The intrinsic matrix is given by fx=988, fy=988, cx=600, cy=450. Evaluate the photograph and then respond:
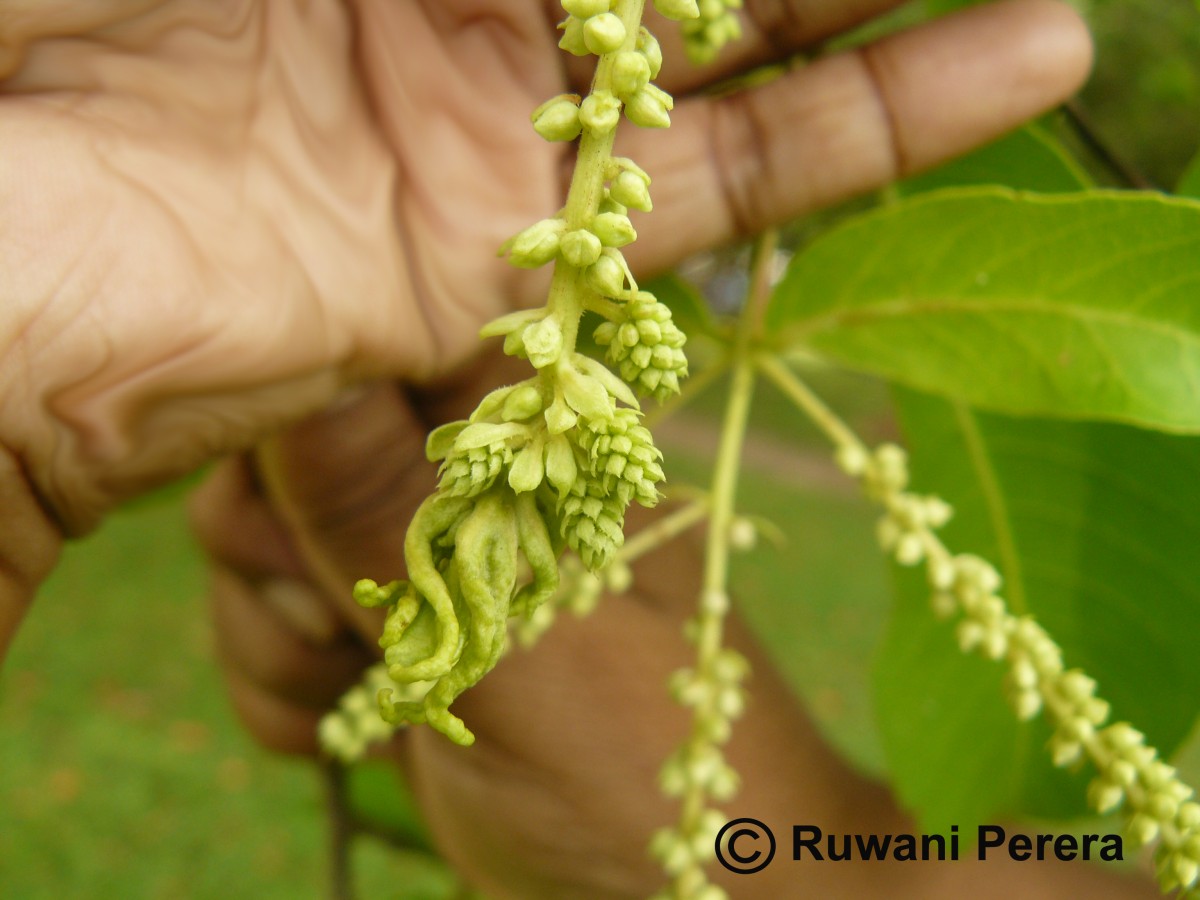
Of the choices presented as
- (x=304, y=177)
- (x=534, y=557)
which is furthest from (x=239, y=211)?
(x=534, y=557)

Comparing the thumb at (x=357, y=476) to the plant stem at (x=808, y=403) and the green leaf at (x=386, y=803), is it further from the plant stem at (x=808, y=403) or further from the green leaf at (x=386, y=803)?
the green leaf at (x=386, y=803)

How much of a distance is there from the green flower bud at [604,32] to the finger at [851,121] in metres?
0.69

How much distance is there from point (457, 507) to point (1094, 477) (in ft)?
3.12

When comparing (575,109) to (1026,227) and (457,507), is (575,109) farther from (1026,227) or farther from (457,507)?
(1026,227)

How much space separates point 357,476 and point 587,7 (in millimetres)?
822

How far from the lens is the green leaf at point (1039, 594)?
3.68ft

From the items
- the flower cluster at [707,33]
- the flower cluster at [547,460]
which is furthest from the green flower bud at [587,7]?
the flower cluster at [707,33]

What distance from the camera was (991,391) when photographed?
0.97 metres

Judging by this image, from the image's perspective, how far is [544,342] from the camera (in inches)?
18.0

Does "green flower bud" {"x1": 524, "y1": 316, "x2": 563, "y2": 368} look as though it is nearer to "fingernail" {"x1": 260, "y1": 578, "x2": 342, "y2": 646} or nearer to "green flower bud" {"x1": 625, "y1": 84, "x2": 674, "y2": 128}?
"green flower bud" {"x1": 625, "y1": 84, "x2": 674, "y2": 128}

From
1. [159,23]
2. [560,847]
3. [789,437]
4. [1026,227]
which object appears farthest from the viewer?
[789,437]

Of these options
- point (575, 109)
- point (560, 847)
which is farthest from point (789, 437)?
point (575, 109)

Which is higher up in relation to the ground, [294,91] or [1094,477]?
[294,91]

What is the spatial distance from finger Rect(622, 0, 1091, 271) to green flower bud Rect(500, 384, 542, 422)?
2.34 feet
